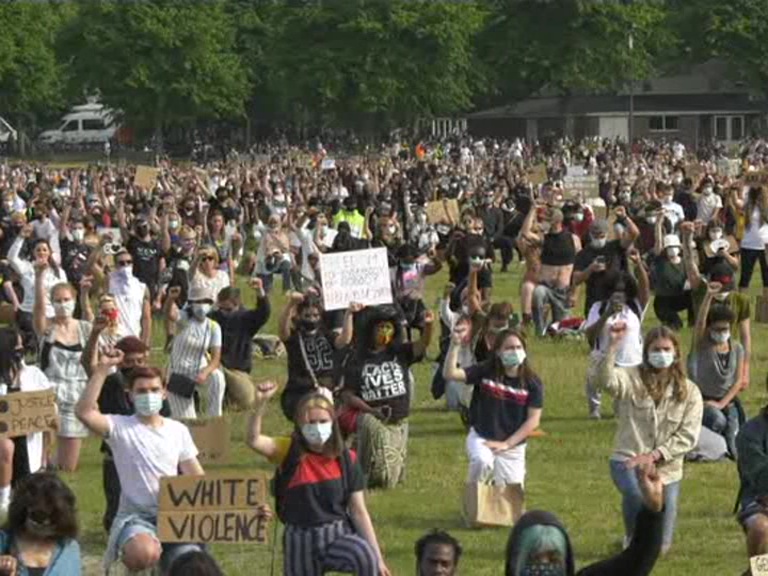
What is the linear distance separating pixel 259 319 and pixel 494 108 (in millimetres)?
85197

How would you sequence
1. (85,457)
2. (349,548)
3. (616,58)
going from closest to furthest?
1. (349,548)
2. (85,457)
3. (616,58)

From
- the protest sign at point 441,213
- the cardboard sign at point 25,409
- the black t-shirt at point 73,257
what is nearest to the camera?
the cardboard sign at point 25,409

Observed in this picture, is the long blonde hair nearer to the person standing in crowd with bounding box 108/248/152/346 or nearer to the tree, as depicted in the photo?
the person standing in crowd with bounding box 108/248/152/346

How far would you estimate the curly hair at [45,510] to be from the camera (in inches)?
352

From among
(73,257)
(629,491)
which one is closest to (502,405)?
(629,491)

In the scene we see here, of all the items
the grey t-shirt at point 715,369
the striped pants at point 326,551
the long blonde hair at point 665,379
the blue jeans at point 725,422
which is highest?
the long blonde hair at point 665,379

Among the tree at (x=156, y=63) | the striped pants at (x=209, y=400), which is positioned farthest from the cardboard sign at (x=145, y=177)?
the tree at (x=156, y=63)

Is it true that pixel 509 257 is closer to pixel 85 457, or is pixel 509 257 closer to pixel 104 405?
A: pixel 85 457

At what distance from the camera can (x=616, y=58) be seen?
96.0 m

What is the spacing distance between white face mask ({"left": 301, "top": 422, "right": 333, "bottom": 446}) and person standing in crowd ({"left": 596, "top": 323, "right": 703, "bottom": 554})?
2.19 meters

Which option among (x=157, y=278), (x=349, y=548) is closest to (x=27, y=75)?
(x=157, y=278)

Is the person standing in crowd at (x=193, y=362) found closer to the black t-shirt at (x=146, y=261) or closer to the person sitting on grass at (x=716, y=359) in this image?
the person sitting on grass at (x=716, y=359)

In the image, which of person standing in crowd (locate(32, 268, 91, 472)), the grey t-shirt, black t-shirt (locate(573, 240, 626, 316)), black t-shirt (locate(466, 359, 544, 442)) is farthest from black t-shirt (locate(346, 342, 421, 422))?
black t-shirt (locate(573, 240, 626, 316))

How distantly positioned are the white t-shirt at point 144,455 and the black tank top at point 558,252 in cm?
1309
